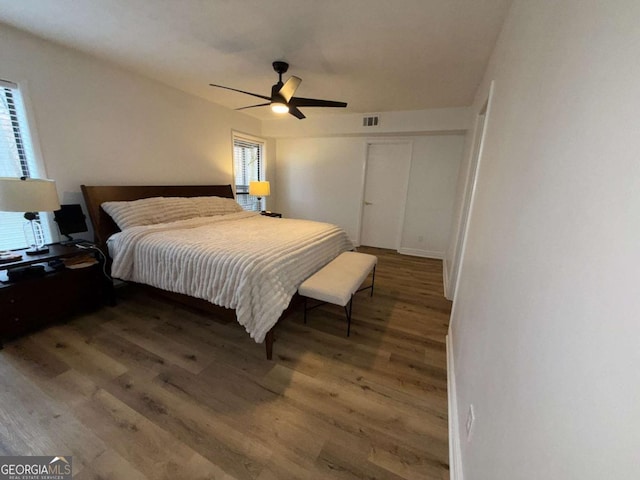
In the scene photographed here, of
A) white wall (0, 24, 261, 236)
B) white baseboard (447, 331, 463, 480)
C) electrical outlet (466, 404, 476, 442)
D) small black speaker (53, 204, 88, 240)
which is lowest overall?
white baseboard (447, 331, 463, 480)

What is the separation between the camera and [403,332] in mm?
2303

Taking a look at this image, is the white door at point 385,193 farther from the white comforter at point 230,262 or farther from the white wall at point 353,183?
the white comforter at point 230,262

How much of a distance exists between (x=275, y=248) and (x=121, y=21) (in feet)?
6.98

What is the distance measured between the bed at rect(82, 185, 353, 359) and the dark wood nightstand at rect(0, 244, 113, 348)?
0.83ft

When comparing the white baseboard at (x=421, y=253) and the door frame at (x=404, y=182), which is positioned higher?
the door frame at (x=404, y=182)

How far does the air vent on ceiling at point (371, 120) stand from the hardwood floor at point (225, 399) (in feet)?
10.6

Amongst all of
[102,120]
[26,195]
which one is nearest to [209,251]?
[26,195]

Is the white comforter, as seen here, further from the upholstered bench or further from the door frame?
the door frame

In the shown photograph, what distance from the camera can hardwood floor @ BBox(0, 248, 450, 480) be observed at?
1.24 meters

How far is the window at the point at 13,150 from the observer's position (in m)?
2.16

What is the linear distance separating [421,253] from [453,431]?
3611mm

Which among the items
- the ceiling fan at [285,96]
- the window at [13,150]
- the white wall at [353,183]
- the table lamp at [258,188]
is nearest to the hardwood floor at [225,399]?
the window at [13,150]

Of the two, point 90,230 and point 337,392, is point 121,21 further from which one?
point 337,392

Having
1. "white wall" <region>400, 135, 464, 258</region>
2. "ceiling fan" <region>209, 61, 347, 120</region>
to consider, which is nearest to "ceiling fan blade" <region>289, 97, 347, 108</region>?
"ceiling fan" <region>209, 61, 347, 120</region>
